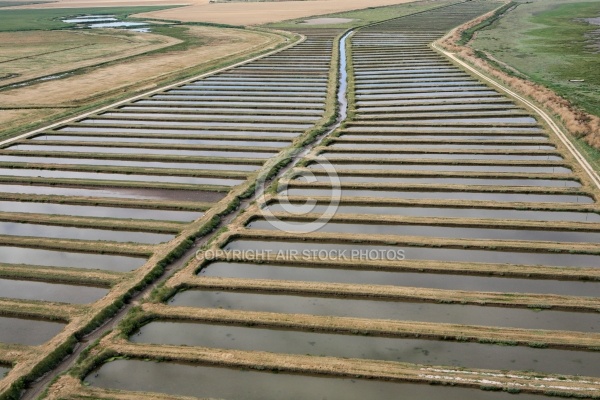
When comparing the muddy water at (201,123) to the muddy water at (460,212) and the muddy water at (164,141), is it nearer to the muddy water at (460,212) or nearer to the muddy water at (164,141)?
the muddy water at (164,141)

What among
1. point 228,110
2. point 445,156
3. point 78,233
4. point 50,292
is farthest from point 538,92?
point 50,292

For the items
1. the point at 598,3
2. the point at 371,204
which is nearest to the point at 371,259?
the point at 371,204

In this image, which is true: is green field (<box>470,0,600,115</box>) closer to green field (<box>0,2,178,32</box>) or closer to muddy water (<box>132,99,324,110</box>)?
muddy water (<box>132,99,324,110</box>)

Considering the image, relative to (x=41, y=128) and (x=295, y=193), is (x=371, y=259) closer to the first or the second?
(x=295, y=193)

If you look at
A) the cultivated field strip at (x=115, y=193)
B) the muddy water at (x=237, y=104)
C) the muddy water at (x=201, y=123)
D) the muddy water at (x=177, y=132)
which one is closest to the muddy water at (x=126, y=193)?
the cultivated field strip at (x=115, y=193)

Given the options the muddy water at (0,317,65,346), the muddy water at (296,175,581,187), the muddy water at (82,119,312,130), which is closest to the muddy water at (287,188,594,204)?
the muddy water at (296,175,581,187)

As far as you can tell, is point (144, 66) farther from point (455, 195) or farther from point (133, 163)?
point (455, 195)
